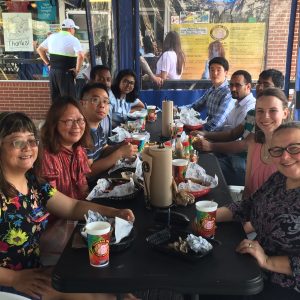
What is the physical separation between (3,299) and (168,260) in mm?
492

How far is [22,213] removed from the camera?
1470 millimetres

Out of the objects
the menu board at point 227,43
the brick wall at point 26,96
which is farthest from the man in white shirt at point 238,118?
the brick wall at point 26,96

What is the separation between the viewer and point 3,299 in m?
1.05

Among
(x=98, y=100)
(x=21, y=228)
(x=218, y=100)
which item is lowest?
(x=21, y=228)

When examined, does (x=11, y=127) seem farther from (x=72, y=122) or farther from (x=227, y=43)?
(x=227, y=43)

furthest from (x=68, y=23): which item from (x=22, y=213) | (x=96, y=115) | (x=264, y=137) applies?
(x=22, y=213)

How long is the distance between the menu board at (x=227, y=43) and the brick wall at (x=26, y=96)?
9.89 ft

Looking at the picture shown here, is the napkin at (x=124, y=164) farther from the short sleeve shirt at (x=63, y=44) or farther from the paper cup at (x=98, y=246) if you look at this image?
the short sleeve shirt at (x=63, y=44)

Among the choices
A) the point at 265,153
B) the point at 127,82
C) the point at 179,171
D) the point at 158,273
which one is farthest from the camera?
the point at 127,82

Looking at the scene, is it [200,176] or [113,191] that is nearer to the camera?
[113,191]

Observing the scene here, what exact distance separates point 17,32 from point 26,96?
1177 millimetres

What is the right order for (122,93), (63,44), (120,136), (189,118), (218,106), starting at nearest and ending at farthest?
1. (120,136)
2. (189,118)
3. (218,106)
4. (122,93)
5. (63,44)

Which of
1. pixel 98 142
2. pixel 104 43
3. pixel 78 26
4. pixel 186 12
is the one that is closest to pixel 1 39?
pixel 78 26

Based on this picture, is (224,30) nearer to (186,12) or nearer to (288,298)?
(186,12)
